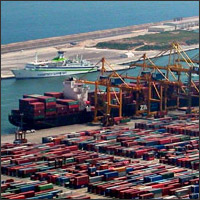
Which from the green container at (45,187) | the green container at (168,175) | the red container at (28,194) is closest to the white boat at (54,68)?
the green container at (168,175)

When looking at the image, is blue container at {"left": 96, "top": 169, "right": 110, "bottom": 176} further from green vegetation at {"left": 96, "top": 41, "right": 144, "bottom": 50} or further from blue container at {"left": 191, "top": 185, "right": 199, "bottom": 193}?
green vegetation at {"left": 96, "top": 41, "right": 144, "bottom": 50}

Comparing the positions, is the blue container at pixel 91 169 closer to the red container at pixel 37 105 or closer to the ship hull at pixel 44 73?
the red container at pixel 37 105

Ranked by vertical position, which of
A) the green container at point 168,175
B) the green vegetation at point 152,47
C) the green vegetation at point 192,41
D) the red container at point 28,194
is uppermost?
the green vegetation at point 192,41

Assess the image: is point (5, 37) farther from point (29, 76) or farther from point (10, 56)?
point (29, 76)

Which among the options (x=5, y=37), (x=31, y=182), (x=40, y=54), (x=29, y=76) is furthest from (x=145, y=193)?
(x=5, y=37)

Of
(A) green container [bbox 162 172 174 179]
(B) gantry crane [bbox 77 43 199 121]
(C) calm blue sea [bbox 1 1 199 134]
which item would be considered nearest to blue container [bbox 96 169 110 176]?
(A) green container [bbox 162 172 174 179]

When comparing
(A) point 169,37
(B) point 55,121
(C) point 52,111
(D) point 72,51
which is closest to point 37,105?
(C) point 52,111
